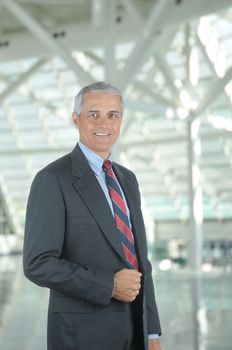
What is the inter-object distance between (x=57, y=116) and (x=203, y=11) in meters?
21.0

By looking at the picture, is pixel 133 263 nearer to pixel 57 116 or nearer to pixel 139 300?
pixel 139 300

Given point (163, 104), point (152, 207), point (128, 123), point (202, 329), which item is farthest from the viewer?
point (152, 207)

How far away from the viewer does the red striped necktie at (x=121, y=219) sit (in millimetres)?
2873

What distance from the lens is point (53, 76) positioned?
1491 inches

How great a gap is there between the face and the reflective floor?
4.56 m

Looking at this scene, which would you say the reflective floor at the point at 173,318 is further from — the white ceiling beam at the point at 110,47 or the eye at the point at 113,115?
the white ceiling beam at the point at 110,47

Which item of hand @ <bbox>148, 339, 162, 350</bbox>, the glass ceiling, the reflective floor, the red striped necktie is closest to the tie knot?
the red striped necktie

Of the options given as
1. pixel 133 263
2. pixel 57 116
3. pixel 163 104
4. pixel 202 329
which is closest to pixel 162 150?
pixel 57 116

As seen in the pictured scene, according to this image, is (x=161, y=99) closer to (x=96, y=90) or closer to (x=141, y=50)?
(x=141, y=50)

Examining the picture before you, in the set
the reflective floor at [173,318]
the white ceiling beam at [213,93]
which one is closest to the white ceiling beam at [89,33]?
the white ceiling beam at [213,93]

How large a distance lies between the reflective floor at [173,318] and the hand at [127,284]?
→ 4.55 metres

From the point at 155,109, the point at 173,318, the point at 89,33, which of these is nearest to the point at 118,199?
the point at 173,318

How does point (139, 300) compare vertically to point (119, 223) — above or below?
below

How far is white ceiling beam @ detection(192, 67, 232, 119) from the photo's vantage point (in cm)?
2169
